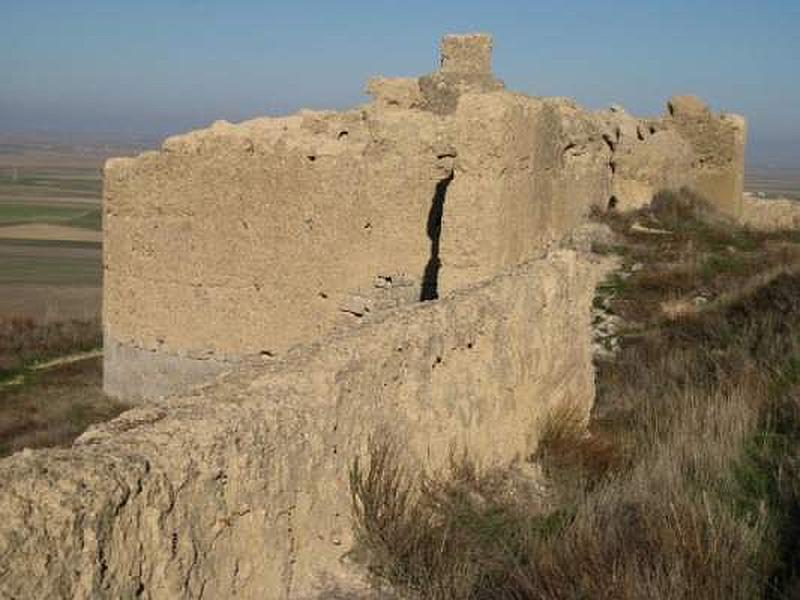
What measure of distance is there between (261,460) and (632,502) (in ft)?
5.10

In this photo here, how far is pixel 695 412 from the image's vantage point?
5.18 m

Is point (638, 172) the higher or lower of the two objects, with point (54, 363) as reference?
higher

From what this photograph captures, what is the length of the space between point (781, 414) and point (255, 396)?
3276mm

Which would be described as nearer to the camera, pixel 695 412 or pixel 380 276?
pixel 695 412

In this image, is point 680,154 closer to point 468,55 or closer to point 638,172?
point 638,172

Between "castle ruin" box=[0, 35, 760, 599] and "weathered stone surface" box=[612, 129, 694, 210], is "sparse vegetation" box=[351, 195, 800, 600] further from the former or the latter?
"weathered stone surface" box=[612, 129, 694, 210]

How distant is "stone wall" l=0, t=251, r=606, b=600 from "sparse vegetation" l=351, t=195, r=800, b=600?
165 millimetres

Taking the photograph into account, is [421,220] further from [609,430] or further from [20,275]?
[20,275]

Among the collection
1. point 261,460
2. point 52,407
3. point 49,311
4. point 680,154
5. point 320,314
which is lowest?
point 49,311

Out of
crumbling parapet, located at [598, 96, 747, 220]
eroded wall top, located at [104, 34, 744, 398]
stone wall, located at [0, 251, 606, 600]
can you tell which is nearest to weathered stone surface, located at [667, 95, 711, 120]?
crumbling parapet, located at [598, 96, 747, 220]

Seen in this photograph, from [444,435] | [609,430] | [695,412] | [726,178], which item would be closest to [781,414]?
[695,412]

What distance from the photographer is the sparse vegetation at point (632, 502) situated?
3.01 meters

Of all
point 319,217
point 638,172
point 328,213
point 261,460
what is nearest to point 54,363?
point 319,217

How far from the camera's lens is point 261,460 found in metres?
2.75
